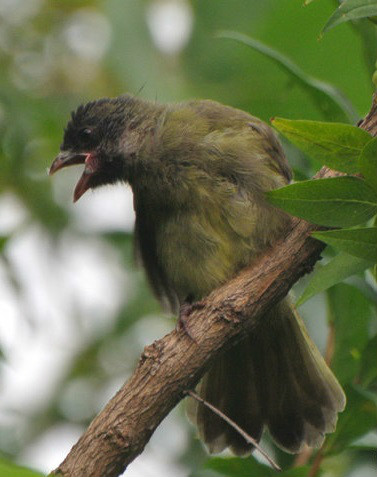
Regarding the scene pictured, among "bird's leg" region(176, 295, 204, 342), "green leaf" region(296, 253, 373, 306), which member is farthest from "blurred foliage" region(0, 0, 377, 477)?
"green leaf" region(296, 253, 373, 306)

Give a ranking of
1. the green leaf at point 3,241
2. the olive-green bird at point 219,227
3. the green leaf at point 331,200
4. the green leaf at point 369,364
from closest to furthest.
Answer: the green leaf at point 331,200
the green leaf at point 369,364
the olive-green bird at point 219,227
the green leaf at point 3,241

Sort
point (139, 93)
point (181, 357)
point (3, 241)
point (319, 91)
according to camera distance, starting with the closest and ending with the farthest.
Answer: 1. point (181, 357)
2. point (319, 91)
3. point (3, 241)
4. point (139, 93)

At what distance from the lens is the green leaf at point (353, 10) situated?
2711 millimetres

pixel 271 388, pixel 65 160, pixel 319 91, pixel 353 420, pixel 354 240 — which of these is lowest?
pixel 354 240

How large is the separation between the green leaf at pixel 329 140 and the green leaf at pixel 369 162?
0.04 meters

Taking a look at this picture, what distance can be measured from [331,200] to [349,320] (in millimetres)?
1338

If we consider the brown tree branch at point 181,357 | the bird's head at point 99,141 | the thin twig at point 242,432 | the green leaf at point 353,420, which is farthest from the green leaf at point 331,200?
the bird's head at point 99,141

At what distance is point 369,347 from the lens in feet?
13.0

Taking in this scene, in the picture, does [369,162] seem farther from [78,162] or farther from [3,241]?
[78,162]

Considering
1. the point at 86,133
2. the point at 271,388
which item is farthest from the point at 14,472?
the point at 86,133

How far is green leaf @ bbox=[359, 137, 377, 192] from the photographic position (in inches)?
104

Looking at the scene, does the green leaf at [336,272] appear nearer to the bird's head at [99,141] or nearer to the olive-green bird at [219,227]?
the olive-green bird at [219,227]

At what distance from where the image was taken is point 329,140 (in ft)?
9.04

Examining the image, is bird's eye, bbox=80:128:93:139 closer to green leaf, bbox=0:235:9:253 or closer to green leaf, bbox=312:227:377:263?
green leaf, bbox=0:235:9:253
